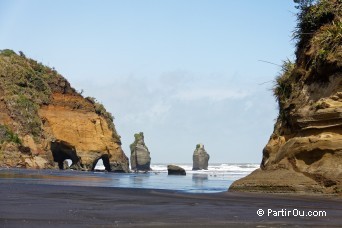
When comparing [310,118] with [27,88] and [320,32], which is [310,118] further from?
[27,88]

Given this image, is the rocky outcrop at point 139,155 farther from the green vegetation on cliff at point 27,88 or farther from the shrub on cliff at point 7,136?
the shrub on cliff at point 7,136

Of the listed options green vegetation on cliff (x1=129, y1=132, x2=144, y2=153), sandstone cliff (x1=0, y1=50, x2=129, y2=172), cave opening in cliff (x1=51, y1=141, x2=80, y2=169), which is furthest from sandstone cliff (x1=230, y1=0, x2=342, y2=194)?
green vegetation on cliff (x1=129, y1=132, x2=144, y2=153)

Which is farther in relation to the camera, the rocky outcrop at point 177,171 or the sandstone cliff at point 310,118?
the rocky outcrop at point 177,171

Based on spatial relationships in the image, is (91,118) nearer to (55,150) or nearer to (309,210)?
(55,150)

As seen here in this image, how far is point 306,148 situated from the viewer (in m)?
17.4

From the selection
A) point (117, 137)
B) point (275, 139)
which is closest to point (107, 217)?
point (275, 139)

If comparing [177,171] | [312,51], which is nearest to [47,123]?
[177,171]

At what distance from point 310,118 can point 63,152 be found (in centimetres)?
7011

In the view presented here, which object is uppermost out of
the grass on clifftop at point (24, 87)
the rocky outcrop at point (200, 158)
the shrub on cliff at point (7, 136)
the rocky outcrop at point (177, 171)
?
the grass on clifftop at point (24, 87)

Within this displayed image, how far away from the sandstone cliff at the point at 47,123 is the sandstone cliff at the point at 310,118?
5016cm

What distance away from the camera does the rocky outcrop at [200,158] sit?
12606 centimetres

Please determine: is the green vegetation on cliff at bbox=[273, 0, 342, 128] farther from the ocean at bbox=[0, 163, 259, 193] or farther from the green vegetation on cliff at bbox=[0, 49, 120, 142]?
the green vegetation on cliff at bbox=[0, 49, 120, 142]

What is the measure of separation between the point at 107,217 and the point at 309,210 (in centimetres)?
457

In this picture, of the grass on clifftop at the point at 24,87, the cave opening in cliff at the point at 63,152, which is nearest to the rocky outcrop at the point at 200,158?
the cave opening in cliff at the point at 63,152
